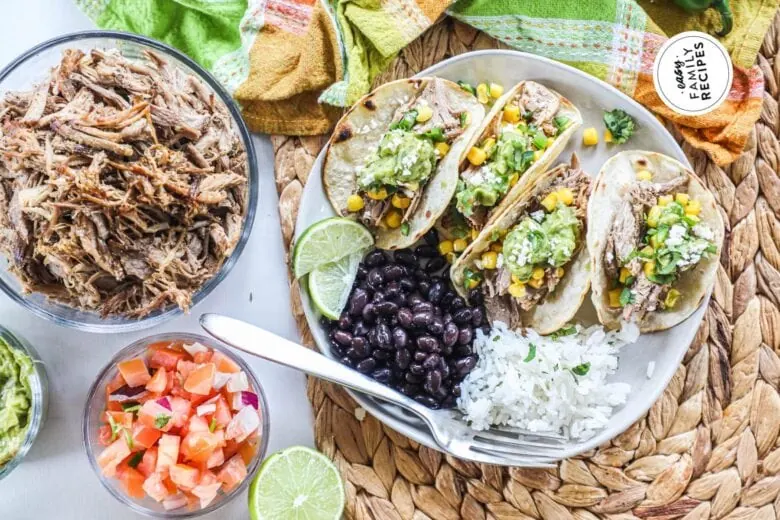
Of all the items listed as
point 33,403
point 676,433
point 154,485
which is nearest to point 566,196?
point 676,433

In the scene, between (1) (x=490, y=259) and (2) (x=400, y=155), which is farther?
(1) (x=490, y=259)

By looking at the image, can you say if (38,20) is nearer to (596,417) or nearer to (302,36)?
(302,36)

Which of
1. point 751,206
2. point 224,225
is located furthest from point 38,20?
point 751,206

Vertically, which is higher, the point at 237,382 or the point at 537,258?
the point at 537,258

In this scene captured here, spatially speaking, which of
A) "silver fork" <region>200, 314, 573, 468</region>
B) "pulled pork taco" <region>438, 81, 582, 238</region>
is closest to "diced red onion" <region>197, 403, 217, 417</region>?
"silver fork" <region>200, 314, 573, 468</region>

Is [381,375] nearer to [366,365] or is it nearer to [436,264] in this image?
[366,365]

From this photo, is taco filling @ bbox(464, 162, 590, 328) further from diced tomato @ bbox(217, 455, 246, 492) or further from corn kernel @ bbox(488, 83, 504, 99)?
diced tomato @ bbox(217, 455, 246, 492)

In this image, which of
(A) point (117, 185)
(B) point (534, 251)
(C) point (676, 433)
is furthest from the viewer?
(C) point (676, 433)

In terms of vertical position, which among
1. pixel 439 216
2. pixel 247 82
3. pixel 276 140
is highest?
pixel 247 82
